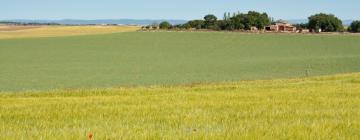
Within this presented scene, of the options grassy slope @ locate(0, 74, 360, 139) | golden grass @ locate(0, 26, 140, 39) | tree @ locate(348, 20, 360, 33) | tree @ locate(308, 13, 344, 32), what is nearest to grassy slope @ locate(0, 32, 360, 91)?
golden grass @ locate(0, 26, 140, 39)

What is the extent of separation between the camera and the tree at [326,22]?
513ft

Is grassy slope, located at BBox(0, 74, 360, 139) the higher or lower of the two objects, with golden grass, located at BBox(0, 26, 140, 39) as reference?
lower

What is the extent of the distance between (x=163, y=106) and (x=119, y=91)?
7.51m

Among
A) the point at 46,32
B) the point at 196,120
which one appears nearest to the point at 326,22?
the point at 46,32

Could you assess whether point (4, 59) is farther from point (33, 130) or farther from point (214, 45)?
point (33, 130)

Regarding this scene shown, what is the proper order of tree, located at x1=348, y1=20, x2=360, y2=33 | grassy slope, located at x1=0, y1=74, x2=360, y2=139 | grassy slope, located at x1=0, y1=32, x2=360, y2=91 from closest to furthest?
grassy slope, located at x1=0, y1=74, x2=360, y2=139, grassy slope, located at x1=0, y1=32, x2=360, y2=91, tree, located at x1=348, y1=20, x2=360, y2=33

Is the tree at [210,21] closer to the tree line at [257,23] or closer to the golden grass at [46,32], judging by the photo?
the tree line at [257,23]

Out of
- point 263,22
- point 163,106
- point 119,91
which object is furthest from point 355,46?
point 263,22

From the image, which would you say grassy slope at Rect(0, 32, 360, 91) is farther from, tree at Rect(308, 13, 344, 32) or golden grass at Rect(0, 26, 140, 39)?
tree at Rect(308, 13, 344, 32)

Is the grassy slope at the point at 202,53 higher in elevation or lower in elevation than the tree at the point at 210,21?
lower

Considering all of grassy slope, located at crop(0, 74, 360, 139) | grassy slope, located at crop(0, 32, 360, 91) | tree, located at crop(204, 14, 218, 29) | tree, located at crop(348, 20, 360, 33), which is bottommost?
grassy slope, located at crop(0, 32, 360, 91)

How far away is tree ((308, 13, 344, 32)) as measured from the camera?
6152 inches

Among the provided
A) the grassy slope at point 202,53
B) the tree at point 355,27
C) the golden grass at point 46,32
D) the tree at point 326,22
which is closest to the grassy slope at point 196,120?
the grassy slope at point 202,53

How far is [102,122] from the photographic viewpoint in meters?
9.91
